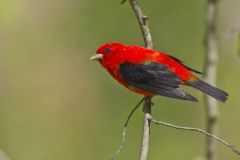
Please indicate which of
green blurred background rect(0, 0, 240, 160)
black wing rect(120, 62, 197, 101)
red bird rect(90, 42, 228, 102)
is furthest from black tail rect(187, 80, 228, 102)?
green blurred background rect(0, 0, 240, 160)

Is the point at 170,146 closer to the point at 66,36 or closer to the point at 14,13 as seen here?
the point at 66,36

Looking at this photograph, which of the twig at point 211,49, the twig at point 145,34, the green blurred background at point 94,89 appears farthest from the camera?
the green blurred background at point 94,89

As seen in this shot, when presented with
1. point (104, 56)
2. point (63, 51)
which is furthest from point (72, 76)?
point (104, 56)

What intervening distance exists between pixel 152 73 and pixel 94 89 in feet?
13.2

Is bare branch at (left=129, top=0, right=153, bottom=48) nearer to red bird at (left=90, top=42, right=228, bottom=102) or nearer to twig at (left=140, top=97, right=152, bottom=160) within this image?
red bird at (left=90, top=42, right=228, bottom=102)

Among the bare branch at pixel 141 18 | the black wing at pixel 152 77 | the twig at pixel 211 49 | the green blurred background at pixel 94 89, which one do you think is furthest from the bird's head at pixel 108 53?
the green blurred background at pixel 94 89

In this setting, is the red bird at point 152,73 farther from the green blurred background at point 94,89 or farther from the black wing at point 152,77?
the green blurred background at point 94,89

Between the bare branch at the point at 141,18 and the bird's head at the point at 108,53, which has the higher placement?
the bare branch at the point at 141,18

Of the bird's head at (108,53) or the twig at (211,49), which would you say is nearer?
the twig at (211,49)

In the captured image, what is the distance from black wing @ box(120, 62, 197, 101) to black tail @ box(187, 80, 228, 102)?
0.53 ft

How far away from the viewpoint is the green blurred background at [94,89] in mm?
10719

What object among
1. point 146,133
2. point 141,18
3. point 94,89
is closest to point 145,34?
point 141,18

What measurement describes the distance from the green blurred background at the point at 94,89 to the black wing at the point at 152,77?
3662 mm

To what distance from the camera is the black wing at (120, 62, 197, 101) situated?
670cm
